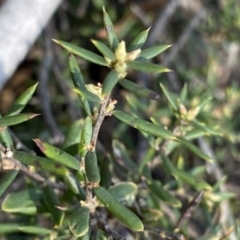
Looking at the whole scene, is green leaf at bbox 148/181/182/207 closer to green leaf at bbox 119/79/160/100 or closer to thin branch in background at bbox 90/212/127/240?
thin branch in background at bbox 90/212/127/240

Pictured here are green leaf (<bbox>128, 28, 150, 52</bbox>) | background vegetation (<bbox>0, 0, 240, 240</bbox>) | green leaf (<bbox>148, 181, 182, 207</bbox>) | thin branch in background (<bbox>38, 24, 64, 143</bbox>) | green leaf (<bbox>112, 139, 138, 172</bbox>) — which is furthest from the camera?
background vegetation (<bbox>0, 0, 240, 240</bbox>)

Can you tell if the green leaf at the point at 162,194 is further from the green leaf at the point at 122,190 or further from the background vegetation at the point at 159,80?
the background vegetation at the point at 159,80

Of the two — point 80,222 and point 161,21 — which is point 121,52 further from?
point 161,21

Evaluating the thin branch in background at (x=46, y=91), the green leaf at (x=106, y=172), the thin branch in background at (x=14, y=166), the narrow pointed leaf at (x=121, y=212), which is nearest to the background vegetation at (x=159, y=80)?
the thin branch in background at (x=46, y=91)

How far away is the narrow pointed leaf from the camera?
0.86 meters

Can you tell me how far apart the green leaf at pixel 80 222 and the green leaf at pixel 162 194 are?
0.93 ft

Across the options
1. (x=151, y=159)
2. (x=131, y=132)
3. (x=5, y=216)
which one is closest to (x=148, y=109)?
(x=131, y=132)

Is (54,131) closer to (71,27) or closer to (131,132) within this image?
(131,132)

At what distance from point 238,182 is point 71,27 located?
0.92 metres

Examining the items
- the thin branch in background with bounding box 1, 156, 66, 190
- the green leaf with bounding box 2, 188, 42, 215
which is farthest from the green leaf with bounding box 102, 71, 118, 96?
the green leaf with bounding box 2, 188, 42, 215

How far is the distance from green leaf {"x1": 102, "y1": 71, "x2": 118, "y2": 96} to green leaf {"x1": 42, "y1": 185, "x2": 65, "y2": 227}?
301mm

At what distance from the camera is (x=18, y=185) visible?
174 centimetres

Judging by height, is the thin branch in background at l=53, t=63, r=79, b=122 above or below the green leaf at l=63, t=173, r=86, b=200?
below

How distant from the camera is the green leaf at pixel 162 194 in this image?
1.18m
